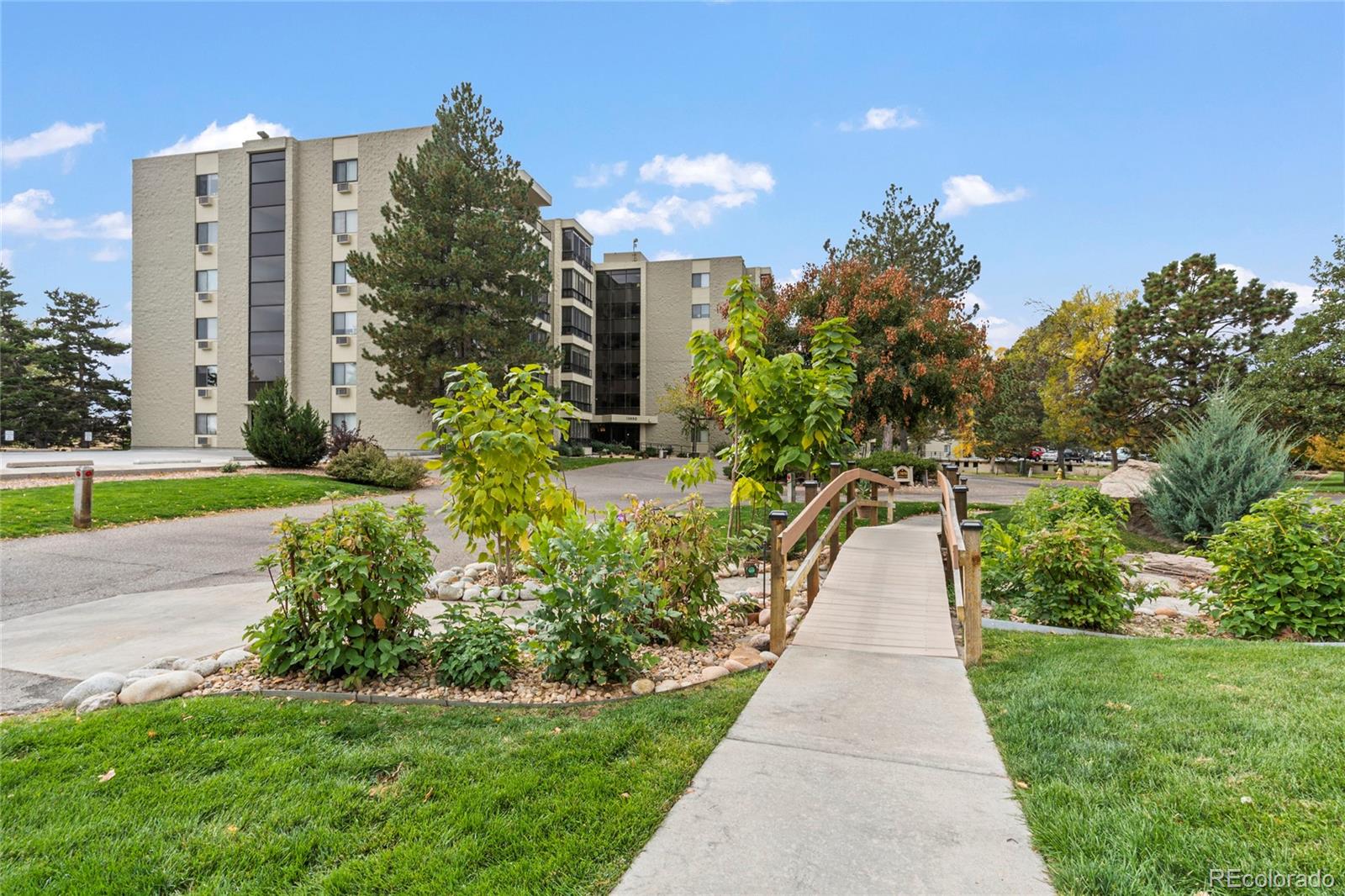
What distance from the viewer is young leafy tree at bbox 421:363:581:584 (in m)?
5.94

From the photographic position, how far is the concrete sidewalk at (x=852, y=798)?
7.50 ft

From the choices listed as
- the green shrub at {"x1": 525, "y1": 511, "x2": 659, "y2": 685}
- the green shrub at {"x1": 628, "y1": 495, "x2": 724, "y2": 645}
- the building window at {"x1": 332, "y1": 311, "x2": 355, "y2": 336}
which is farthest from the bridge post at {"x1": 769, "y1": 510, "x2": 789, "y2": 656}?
the building window at {"x1": 332, "y1": 311, "x2": 355, "y2": 336}

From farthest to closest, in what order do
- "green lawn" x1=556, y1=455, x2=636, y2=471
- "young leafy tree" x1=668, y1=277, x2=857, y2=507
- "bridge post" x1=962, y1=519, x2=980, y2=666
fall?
"green lawn" x1=556, y1=455, x2=636, y2=471
"young leafy tree" x1=668, y1=277, x2=857, y2=507
"bridge post" x1=962, y1=519, x2=980, y2=666

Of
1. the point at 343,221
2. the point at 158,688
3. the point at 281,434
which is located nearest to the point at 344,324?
the point at 343,221

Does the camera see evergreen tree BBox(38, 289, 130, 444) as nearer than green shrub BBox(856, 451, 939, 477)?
No

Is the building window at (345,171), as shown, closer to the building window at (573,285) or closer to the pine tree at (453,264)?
the pine tree at (453,264)

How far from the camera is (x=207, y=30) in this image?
346 inches

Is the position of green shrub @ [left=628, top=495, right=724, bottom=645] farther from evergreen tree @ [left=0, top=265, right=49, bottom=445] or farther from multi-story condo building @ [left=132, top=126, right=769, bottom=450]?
evergreen tree @ [left=0, top=265, right=49, bottom=445]

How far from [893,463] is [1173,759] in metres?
15.1

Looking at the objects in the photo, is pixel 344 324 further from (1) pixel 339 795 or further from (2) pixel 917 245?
(1) pixel 339 795

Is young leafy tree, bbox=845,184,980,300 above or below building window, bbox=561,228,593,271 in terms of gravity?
below

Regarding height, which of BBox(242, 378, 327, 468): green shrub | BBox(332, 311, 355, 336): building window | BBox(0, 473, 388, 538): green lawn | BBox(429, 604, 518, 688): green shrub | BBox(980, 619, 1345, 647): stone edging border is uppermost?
BBox(332, 311, 355, 336): building window

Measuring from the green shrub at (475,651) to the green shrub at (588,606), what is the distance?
244mm

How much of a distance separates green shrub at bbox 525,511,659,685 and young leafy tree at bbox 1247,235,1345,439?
25.2 m
